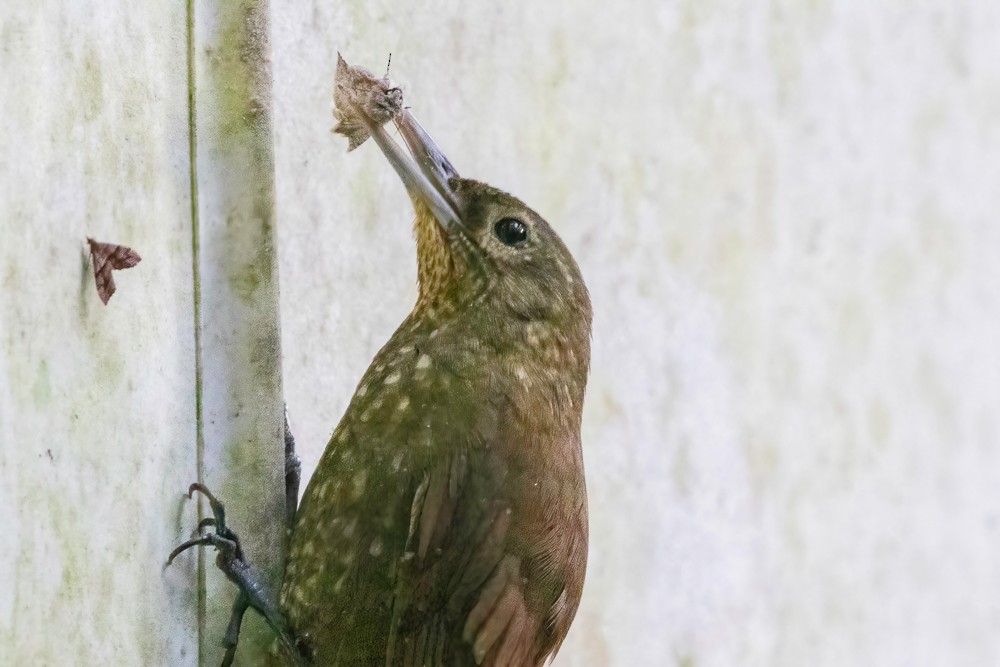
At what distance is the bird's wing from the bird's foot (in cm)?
25

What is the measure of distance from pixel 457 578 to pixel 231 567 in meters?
0.43

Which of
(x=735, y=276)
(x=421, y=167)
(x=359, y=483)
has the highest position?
(x=735, y=276)

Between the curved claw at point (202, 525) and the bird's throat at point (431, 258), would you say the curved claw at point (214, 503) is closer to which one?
the curved claw at point (202, 525)

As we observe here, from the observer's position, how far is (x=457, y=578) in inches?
101

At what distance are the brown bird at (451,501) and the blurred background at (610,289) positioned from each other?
0.19 m

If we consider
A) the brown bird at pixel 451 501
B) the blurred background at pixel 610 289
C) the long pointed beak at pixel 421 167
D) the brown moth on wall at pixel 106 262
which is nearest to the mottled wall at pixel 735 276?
the blurred background at pixel 610 289

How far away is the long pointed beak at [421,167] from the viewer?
9.21ft

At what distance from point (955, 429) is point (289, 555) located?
3.92m

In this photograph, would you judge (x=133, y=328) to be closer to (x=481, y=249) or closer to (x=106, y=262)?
(x=106, y=262)

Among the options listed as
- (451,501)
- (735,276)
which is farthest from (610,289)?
(451,501)

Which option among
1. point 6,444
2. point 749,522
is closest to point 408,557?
point 6,444

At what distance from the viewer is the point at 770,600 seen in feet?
15.8

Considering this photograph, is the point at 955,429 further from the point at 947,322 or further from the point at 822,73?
the point at 822,73

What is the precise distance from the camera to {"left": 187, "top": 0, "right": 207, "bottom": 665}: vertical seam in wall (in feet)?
8.06
